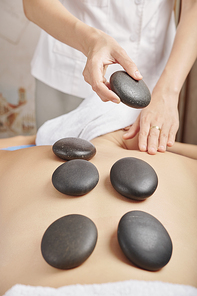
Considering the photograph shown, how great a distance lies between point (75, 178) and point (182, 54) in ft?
→ 3.00

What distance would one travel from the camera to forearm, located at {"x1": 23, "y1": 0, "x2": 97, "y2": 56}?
0.96 metres

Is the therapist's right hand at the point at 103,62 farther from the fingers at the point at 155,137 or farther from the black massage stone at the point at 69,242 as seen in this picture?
the black massage stone at the point at 69,242

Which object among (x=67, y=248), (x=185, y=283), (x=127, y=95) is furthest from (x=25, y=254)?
(x=127, y=95)

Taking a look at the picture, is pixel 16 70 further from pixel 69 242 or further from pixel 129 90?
pixel 69 242

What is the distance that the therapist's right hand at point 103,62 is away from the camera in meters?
0.77

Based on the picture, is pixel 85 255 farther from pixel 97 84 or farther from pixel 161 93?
pixel 161 93

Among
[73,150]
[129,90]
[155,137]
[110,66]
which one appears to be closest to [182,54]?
[110,66]

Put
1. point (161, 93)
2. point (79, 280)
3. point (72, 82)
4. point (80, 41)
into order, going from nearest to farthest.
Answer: point (79, 280) → point (80, 41) → point (161, 93) → point (72, 82)

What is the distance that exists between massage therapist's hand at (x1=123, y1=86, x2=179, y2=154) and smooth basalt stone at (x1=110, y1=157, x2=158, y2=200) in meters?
0.30

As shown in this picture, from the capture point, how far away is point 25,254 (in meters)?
0.52

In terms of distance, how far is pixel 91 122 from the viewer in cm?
113

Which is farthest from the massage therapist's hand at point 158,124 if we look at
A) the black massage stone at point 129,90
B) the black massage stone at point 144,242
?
the black massage stone at point 144,242

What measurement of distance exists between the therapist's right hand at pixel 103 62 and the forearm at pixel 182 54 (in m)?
0.39

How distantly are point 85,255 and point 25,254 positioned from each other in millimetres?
140
